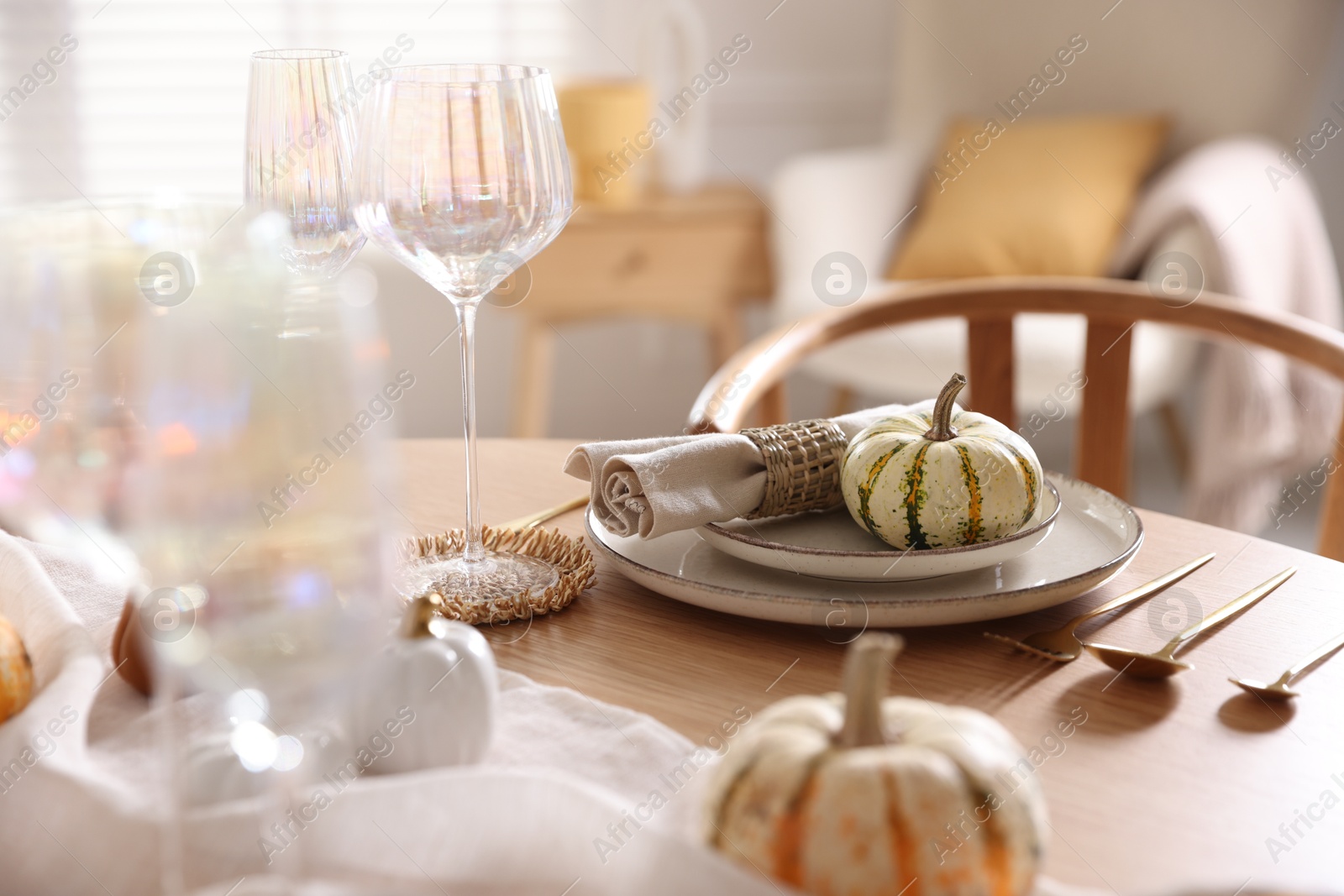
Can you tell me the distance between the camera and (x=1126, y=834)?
463 millimetres

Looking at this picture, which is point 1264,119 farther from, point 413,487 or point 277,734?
point 277,734

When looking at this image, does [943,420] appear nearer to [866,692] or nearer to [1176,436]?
[866,692]

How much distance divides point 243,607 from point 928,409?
533mm

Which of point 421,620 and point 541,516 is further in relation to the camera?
point 541,516

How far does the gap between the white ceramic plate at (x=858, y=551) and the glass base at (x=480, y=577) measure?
9 cm

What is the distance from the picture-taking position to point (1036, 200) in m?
2.47

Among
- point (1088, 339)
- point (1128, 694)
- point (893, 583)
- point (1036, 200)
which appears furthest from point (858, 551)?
point (1036, 200)

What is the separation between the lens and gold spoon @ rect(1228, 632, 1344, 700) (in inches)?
22.6

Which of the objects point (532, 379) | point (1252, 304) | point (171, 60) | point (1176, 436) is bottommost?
point (1176, 436)

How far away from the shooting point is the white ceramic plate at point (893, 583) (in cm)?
62

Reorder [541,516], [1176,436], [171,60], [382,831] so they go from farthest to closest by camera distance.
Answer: [171,60], [1176,436], [541,516], [382,831]

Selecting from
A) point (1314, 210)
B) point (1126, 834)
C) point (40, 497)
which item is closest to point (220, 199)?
point (40, 497)

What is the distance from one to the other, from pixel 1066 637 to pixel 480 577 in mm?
304

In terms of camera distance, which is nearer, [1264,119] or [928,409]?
[928,409]
